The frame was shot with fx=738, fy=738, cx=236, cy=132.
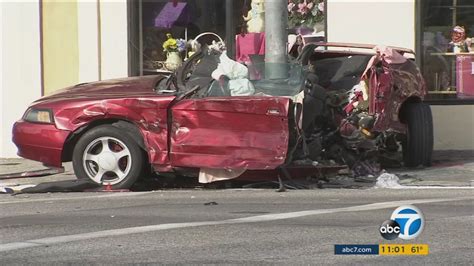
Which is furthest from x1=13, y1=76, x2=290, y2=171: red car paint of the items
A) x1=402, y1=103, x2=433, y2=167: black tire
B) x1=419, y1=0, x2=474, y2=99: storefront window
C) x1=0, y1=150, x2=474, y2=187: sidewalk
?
x1=419, y1=0, x2=474, y2=99: storefront window

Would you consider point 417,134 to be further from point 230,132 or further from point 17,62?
point 17,62

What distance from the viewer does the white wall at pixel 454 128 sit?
41.3 ft

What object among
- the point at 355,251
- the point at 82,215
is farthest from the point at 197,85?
the point at 355,251

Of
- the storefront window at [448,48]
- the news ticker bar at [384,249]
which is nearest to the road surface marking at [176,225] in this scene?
the news ticker bar at [384,249]

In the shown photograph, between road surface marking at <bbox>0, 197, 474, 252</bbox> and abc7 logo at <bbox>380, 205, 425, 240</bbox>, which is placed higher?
abc7 logo at <bbox>380, 205, 425, 240</bbox>

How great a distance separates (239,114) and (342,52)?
2.65m

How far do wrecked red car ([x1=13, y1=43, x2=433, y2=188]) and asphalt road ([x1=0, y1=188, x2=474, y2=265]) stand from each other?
415mm

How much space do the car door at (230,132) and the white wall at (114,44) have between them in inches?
179

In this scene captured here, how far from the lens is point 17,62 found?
12898mm

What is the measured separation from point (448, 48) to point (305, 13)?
8.64 ft

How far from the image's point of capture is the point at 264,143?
862cm

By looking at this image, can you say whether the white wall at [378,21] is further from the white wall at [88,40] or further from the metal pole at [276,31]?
the white wall at [88,40]

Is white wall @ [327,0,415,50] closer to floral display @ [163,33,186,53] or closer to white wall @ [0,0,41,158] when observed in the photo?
floral display @ [163,33,186,53]

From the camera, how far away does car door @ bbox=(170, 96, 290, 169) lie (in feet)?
28.3
